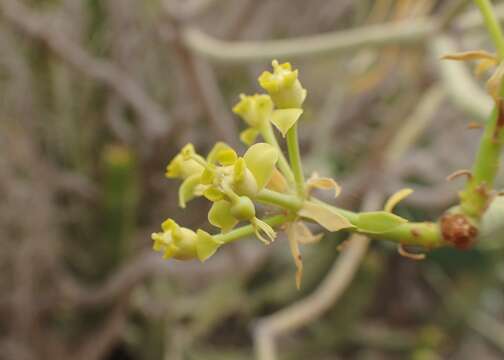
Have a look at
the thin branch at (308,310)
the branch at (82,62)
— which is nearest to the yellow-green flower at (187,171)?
the thin branch at (308,310)

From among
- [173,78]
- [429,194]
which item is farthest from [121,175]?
[429,194]

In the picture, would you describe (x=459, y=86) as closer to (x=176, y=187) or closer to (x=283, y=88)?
(x=283, y=88)

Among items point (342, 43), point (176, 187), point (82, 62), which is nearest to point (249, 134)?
point (342, 43)

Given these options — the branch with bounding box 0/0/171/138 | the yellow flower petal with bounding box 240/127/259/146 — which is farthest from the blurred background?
the yellow flower petal with bounding box 240/127/259/146

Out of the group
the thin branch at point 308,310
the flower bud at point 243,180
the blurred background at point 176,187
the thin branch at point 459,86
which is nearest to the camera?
the flower bud at point 243,180

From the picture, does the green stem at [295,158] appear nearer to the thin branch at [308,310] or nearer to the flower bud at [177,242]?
the flower bud at [177,242]

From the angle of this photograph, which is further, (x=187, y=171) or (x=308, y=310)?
(x=308, y=310)

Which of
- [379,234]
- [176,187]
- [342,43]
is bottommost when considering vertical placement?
[379,234]

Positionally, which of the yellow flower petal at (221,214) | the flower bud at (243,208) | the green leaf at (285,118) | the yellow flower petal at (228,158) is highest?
the green leaf at (285,118)
